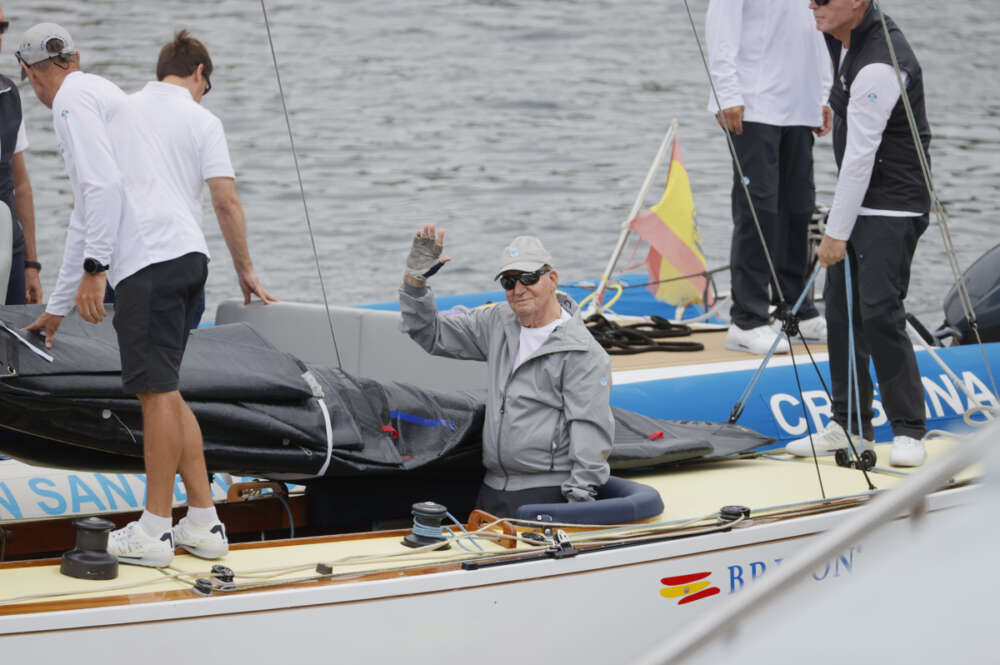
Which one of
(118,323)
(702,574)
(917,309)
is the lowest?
(917,309)

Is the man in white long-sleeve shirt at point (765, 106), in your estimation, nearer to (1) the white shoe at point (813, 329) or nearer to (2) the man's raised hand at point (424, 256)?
(1) the white shoe at point (813, 329)

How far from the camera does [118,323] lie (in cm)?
344

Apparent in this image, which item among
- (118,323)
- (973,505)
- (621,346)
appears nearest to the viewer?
(973,505)

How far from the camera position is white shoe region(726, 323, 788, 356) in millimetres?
6035

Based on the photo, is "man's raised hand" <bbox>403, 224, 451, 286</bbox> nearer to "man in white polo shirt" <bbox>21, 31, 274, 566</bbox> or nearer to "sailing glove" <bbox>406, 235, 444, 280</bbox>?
"sailing glove" <bbox>406, 235, 444, 280</bbox>

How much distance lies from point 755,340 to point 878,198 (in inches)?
65.1

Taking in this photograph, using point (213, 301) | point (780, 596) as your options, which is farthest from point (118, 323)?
point (213, 301)

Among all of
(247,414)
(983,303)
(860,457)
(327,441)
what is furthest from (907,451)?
(983,303)

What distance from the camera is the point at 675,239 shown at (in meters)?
7.48

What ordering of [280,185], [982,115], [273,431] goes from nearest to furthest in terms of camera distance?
[273,431] → [280,185] → [982,115]

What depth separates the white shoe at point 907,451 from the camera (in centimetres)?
462

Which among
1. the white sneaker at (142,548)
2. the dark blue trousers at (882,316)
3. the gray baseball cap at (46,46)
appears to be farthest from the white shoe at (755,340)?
the gray baseball cap at (46,46)

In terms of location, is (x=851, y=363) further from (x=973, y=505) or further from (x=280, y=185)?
(x=280, y=185)

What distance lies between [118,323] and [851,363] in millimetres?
2275
